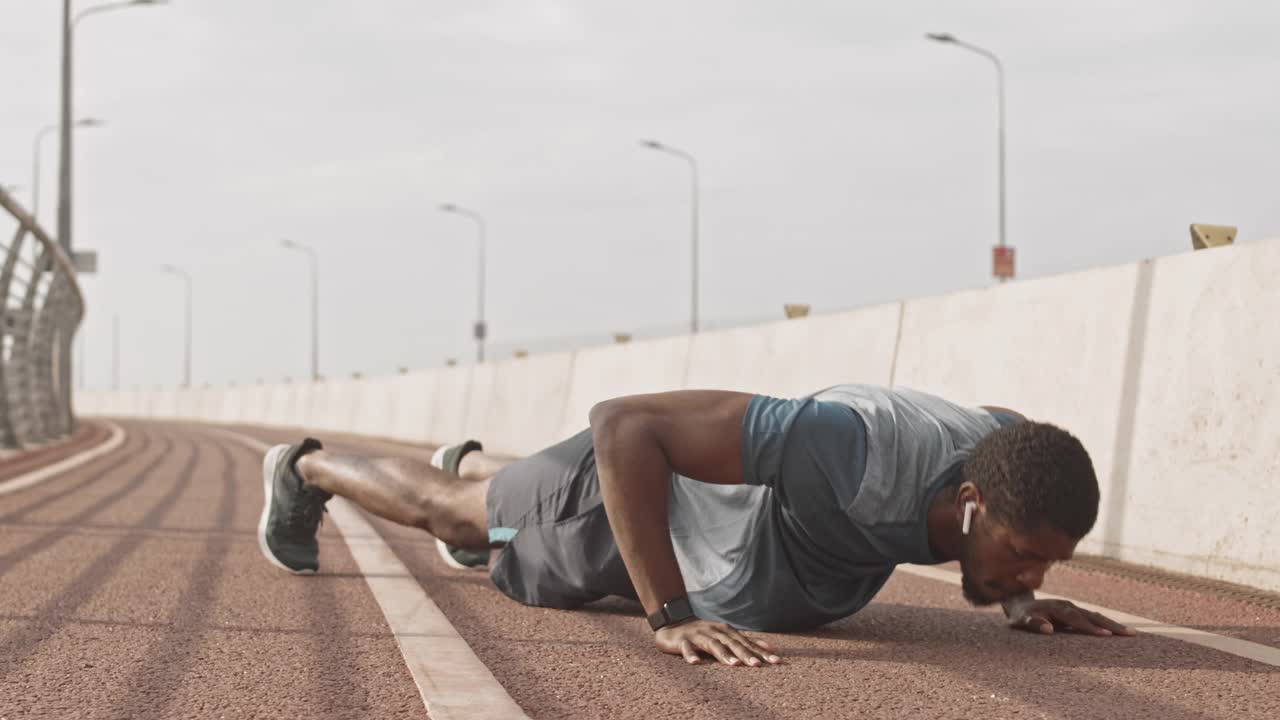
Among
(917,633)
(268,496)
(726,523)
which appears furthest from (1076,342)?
(268,496)

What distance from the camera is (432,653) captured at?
3600mm

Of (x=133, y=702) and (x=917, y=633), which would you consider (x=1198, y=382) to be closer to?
(x=917, y=633)

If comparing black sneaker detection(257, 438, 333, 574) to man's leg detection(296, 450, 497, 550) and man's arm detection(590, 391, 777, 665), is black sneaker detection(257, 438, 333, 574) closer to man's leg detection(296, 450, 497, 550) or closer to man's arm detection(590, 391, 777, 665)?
man's leg detection(296, 450, 497, 550)

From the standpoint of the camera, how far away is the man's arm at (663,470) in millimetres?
3535

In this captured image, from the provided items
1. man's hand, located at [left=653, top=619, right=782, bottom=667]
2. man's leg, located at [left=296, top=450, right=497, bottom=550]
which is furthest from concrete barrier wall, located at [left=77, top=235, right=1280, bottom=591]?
man's leg, located at [left=296, top=450, right=497, bottom=550]

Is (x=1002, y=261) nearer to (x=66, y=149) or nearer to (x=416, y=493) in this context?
(x=66, y=149)

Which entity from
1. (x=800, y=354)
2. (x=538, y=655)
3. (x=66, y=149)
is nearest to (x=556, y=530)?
(x=538, y=655)

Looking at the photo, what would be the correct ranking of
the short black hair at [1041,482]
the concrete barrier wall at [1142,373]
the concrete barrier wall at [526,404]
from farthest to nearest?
the concrete barrier wall at [526,404] < the concrete barrier wall at [1142,373] < the short black hair at [1041,482]

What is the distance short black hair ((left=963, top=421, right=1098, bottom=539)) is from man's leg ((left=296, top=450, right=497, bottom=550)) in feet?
6.39

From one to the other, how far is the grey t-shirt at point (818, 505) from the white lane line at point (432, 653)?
→ 0.78 m

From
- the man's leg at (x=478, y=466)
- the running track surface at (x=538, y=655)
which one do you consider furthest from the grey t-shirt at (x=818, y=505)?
the man's leg at (x=478, y=466)

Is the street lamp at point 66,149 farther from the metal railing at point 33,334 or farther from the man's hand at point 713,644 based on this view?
the man's hand at point 713,644

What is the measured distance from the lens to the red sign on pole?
28.7 m

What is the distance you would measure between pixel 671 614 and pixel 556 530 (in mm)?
804
